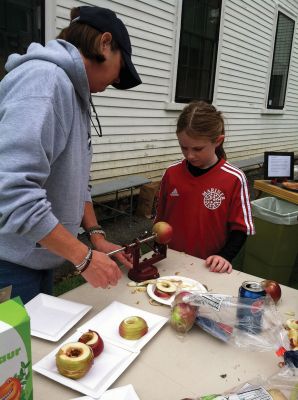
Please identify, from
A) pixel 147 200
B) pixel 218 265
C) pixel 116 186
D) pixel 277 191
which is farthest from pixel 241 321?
pixel 147 200

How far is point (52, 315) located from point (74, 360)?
1.10 ft

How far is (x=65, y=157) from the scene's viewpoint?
1.36 metres

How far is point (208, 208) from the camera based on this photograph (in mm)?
2242

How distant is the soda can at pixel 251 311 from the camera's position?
1297 millimetres

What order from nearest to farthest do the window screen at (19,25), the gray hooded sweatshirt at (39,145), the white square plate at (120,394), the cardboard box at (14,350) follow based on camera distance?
the cardboard box at (14,350) < the white square plate at (120,394) < the gray hooded sweatshirt at (39,145) < the window screen at (19,25)

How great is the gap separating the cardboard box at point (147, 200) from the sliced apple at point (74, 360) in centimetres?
470

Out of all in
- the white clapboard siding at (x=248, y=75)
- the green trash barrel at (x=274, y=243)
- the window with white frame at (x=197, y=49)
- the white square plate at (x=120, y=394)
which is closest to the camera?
the white square plate at (x=120, y=394)

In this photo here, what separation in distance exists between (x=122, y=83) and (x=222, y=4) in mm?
6549

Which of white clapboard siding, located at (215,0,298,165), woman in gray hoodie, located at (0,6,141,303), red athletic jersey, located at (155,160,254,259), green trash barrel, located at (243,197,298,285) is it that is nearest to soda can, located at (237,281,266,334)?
woman in gray hoodie, located at (0,6,141,303)

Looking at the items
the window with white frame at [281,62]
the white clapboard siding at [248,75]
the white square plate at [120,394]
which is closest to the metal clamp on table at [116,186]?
the white clapboard siding at [248,75]

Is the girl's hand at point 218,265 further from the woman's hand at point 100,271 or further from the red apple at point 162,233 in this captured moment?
the woman's hand at point 100,271

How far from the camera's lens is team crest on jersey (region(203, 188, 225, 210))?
2219mm

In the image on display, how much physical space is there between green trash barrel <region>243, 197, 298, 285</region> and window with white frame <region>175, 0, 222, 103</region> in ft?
11.0

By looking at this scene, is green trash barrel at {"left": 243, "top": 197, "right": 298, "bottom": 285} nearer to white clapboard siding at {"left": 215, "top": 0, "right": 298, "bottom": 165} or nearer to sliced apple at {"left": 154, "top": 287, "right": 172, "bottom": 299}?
sliced apple at {"left": 154, "top": 287, "right": 172, "bottom": 299}
